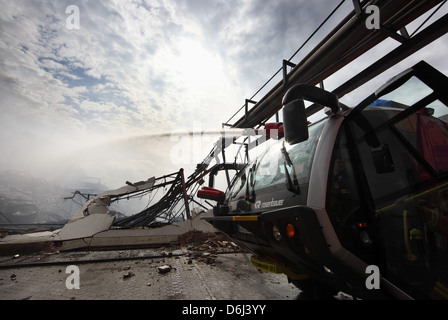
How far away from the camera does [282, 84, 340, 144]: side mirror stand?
1641 mm

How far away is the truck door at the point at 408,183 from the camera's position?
1480 millimetres

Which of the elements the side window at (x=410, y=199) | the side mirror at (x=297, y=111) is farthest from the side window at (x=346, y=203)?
the side mirror at (x=297, y=111)

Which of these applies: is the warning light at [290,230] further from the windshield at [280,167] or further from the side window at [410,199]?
the side window at [410,199]

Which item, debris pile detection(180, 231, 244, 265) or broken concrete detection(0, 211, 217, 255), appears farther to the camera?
broken concrete detection(0, 211, 217, 255)

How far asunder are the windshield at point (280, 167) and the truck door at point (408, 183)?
41 cm

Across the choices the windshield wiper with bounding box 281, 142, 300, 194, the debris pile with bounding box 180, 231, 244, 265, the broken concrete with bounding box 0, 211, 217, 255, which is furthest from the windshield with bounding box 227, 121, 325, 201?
the broken concrete with bounding box 0, 211, 217, 255

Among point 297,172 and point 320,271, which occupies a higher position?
point 297,172

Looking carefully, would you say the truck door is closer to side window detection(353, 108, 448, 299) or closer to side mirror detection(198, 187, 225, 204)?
side window detection(353, 108, 448, 299)

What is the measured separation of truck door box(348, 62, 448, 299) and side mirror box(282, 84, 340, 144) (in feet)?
1.47

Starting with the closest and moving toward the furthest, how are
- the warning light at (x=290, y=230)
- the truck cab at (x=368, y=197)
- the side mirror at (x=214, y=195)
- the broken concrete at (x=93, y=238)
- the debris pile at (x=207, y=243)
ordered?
1. the truck cab at (x=368, y=197)
2. the warning light at (x=290, y=230)
3. the side mirror at (x=214, y=195)
4. the debris pile at (x=207, y=243)
5. the broken concrete at (x=93, y=238)
